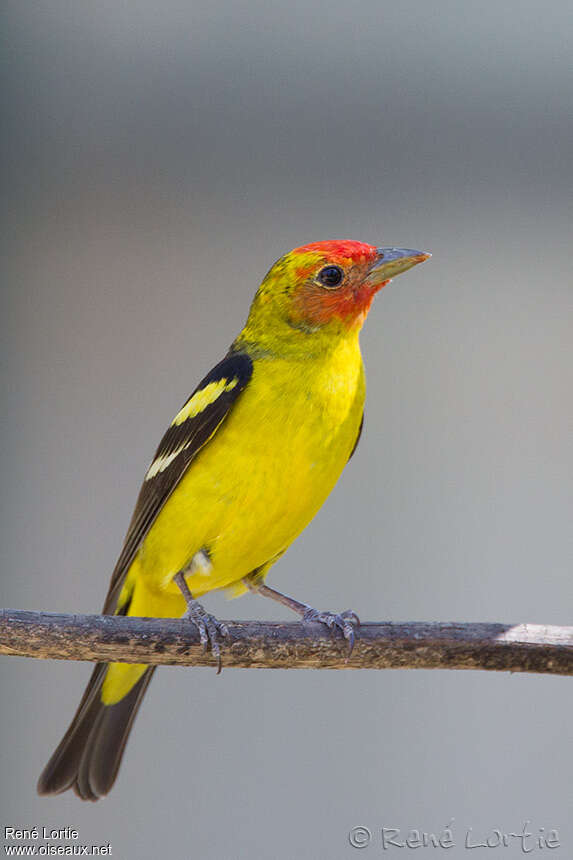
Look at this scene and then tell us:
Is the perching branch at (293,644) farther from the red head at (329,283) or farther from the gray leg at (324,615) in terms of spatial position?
the red head at (329,283)

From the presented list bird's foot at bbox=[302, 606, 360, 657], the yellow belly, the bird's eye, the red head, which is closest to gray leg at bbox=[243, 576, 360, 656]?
bird's foot at bbox=[302, 606, 360, 657]

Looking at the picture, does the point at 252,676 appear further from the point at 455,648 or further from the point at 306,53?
the point at 306,53

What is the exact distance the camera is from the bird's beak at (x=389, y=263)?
339 centimetres

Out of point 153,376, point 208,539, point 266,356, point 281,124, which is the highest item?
point 281,124

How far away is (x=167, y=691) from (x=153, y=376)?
1885mm

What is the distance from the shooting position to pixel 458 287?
20.5 feet

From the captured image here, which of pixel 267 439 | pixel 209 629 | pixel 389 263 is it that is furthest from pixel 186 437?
pixel 389 263

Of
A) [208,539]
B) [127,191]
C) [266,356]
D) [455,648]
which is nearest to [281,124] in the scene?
[127,191]

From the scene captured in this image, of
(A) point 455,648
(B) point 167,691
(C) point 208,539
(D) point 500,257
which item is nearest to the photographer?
(A) point 455,648

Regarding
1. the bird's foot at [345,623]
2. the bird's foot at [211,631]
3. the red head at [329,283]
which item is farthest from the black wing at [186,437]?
the bird's foot at [345,623]

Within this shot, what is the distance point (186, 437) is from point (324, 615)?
789 millimetres

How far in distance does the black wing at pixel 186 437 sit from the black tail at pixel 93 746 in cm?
58

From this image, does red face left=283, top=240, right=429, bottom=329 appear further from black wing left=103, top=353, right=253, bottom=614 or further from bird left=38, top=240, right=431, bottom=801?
black wing left=103, top=353, right=253, bottom=614

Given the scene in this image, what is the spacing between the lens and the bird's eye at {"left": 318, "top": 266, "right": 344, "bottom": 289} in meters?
3.52
